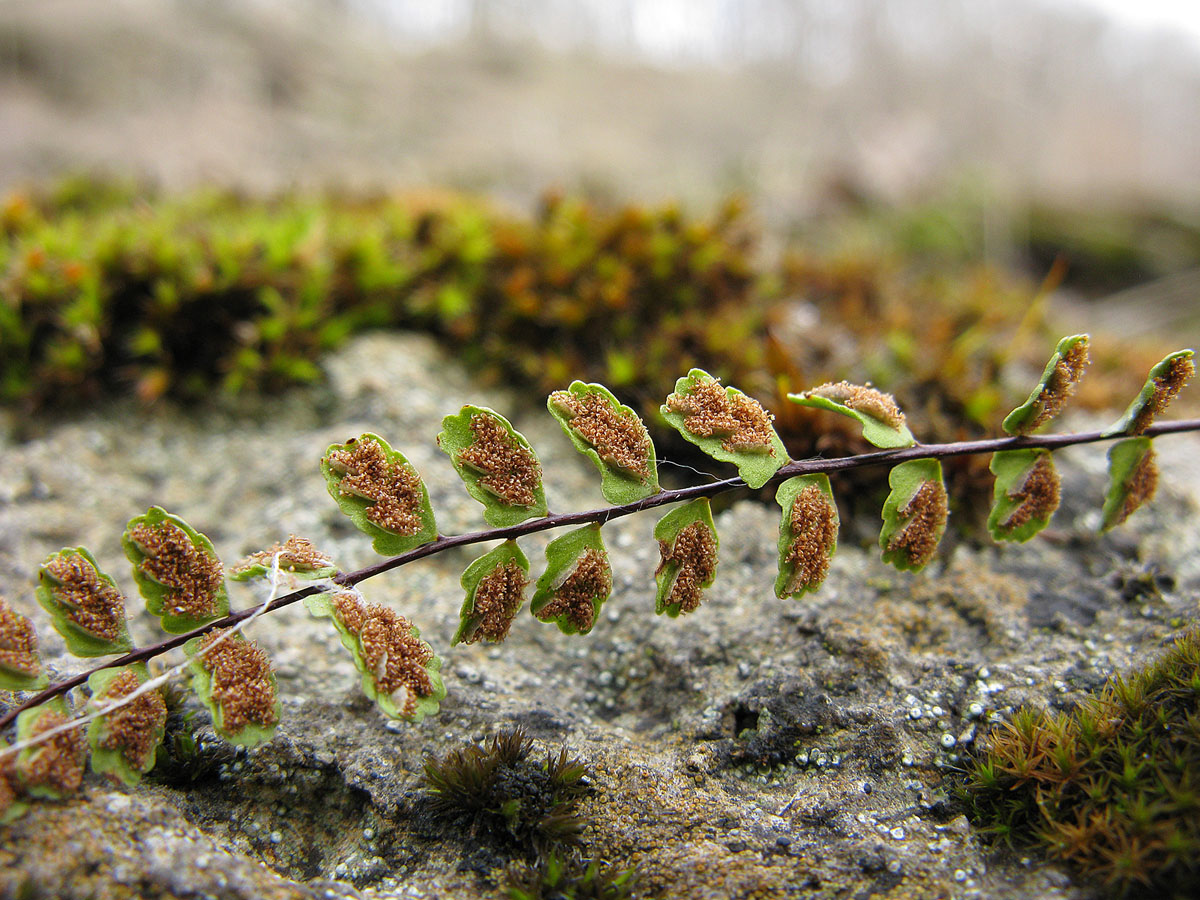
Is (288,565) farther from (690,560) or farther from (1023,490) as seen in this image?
(1023,490)

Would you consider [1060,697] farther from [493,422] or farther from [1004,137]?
[1004,137]

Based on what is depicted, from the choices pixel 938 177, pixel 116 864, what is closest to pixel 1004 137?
pixel 938 177

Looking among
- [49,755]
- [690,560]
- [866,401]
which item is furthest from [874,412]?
→ [49,755]

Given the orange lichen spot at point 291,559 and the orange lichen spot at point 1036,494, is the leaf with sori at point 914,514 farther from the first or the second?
the orange lichen spot at point 291,559

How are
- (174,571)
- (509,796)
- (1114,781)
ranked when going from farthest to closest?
1. (509,796)
2. (174,571)
3. (1114,781)

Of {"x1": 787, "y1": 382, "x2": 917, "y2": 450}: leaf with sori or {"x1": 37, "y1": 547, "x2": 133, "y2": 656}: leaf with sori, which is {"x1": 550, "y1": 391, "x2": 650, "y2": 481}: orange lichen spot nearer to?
{"x1": 787, "y1": 382, "x2": 917, "y2": 450}: leaf with sori
